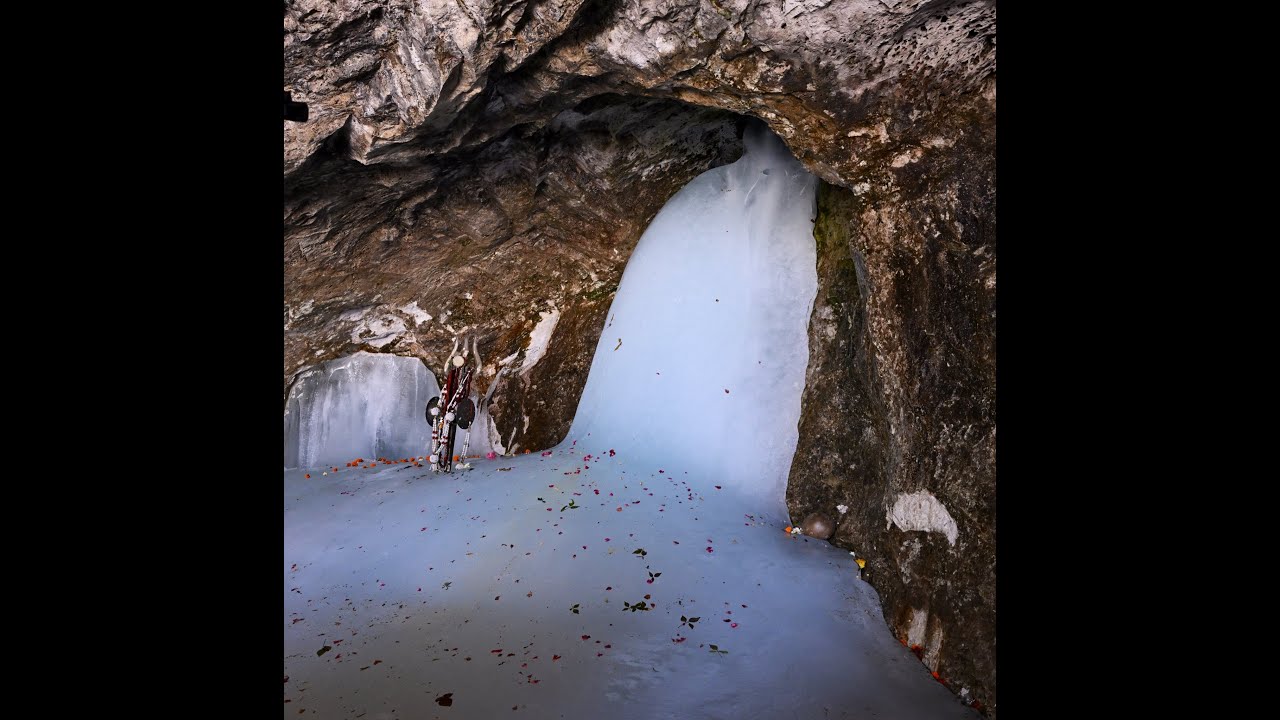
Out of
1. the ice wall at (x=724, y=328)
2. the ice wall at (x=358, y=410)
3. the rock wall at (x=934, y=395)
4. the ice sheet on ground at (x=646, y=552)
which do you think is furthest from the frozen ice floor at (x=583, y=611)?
the ice wall at (x=358, y=410)

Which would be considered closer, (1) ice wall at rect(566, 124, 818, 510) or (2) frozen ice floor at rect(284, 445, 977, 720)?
(2) frozen ice floor at rect(284, 445, 977, 720)

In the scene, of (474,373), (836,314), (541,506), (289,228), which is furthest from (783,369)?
(289,228)

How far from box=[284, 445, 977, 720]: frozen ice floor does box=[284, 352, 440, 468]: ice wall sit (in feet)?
4.11

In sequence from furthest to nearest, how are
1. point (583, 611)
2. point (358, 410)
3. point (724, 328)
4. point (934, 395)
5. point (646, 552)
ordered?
point (358, 410) < point (724, 328) < point (646, 552) < point (583, 611) < point (934, 395)

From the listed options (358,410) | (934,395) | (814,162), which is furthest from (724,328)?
(358,410)

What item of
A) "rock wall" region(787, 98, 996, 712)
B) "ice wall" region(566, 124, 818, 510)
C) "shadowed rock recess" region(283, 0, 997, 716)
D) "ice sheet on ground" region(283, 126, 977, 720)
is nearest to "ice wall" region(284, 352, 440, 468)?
"ice sheet on ground" region(283, 126, 977, 720)

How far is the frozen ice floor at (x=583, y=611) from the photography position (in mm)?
2730

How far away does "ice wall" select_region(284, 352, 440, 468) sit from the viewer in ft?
20.1

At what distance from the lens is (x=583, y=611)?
3.32 metres

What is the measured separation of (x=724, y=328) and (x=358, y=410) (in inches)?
142

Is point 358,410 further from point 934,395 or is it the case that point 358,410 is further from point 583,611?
point 934,395

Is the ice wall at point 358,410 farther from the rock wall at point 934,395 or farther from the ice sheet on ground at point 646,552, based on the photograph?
the rock wall at point 934,395

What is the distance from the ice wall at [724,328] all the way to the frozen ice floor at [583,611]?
360mm

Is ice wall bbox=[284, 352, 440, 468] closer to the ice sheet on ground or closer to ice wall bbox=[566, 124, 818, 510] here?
the ice sheet on ground
